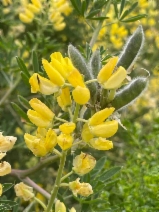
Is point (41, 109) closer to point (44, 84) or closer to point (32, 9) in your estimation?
point (44, 84)

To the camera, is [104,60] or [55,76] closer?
[55,76]

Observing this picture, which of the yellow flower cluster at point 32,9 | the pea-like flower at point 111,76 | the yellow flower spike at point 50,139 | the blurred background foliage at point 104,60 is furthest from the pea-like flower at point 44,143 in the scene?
the yellow flower cluster at point 32,9

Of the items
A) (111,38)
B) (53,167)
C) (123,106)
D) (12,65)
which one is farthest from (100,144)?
(111,38)

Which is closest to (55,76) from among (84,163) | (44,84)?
(44,84)

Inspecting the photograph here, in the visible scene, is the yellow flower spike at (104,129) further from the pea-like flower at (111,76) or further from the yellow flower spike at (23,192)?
the yellow flower spike at (23,192)

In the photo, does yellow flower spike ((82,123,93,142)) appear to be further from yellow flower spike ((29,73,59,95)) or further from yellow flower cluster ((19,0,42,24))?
yellow flower cluster ((19,0,42,24))

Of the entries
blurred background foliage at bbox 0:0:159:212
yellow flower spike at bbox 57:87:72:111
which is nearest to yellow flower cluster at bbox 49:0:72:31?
blurred background foliage at bbox 0:0:159:212

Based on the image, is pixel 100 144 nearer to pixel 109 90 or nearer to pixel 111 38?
pixel 109 90

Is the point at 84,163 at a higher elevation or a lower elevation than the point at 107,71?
lower
